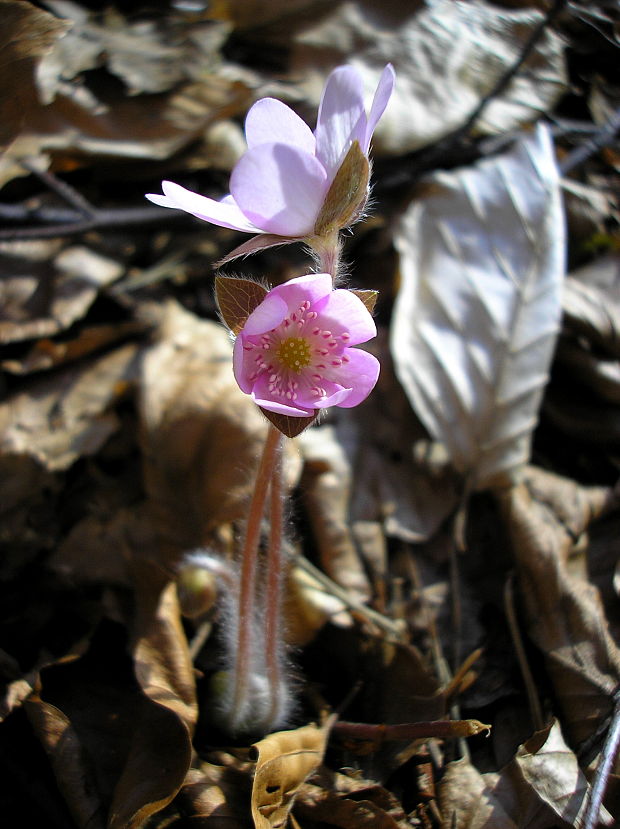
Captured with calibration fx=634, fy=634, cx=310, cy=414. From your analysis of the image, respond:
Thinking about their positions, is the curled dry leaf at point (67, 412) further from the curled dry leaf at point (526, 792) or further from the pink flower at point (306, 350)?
the curled dry leaf at point (526, 792)

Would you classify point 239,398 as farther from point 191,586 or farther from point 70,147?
point 70,147

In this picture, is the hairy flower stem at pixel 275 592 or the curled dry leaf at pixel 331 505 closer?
the hairy flower stem at pixel 275 592

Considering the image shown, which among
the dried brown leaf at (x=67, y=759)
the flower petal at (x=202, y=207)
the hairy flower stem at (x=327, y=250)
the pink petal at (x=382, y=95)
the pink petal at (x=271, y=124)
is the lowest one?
the dried brown leaf at (x=67, y=759)

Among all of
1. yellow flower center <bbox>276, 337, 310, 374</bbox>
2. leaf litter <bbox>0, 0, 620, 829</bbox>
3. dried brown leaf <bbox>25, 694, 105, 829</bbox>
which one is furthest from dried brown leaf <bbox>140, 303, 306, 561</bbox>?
yellow flower center <bbox>276, 337, 310, 374</bbox>

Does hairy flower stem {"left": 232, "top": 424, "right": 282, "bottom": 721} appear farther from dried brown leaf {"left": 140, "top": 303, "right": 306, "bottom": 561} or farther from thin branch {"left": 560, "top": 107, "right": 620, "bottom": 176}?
thin branch {"left": 560, "top": 107, "right": 620, "bottom": 176}

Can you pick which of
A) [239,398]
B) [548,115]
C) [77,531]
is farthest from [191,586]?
[548,115]

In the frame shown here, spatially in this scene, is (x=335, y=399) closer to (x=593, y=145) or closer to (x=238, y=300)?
(x=238, y=300)

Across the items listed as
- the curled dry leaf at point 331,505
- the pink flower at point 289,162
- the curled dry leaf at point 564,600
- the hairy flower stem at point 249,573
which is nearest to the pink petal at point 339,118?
the pink flower at point 289,162
